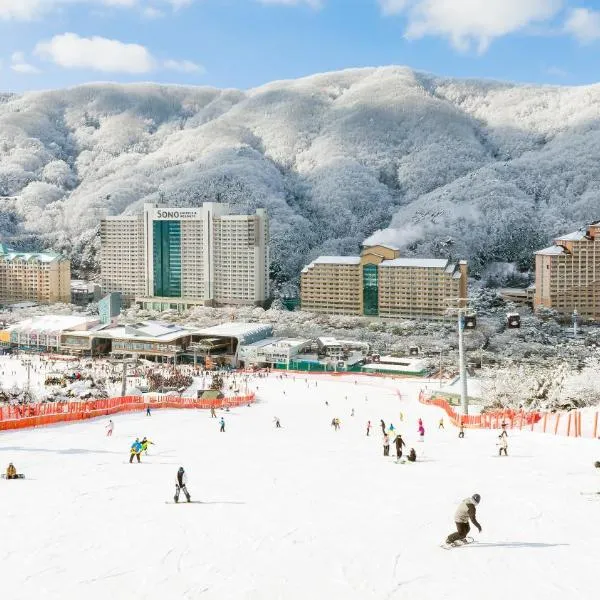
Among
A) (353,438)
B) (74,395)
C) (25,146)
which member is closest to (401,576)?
(353,438)

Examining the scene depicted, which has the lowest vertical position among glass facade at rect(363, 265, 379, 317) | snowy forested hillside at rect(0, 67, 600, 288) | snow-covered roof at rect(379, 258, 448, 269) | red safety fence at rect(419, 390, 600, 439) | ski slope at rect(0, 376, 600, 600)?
red safety fence at rect(419, 390, 600, 439)

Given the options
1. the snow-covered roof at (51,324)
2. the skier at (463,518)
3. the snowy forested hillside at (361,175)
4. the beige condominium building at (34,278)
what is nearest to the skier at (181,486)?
the skier at (463,518)

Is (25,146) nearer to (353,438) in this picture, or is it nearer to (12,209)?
(12,209)

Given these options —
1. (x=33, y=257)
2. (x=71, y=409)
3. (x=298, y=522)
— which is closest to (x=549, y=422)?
(x=298, y=522)

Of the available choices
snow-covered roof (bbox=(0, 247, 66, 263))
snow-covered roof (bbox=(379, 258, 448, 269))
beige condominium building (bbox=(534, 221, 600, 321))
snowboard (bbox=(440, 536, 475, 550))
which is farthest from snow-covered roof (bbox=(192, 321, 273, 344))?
snowboard (bbox=(440, 536, 475, 550))

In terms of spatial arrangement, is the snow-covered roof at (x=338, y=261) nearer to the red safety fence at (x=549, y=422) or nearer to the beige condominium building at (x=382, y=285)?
the beige condominium building at (x=382, y=285)

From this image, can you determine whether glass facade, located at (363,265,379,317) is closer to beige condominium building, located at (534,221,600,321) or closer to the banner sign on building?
beige condominium building, located at (534,221,600,321)
